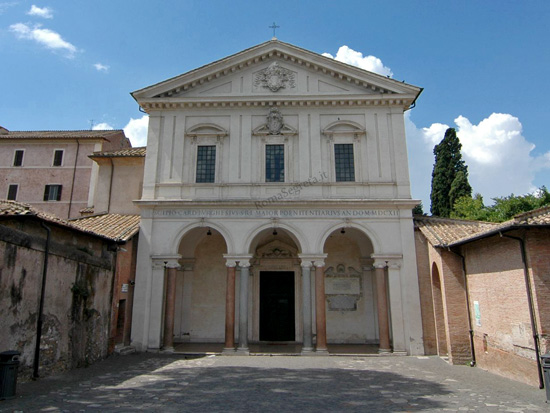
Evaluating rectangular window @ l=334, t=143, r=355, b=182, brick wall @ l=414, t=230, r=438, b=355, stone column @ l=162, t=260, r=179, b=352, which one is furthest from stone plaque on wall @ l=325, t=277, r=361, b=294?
stone column @ l=162, t=260, r=179, b=352

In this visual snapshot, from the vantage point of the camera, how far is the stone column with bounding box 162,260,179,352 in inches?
634

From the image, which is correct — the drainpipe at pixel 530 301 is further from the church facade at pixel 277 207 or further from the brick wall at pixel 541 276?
the church facade at pixel 277 207

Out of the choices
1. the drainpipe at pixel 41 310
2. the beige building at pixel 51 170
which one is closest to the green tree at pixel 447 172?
the beige building at pixel 51 170

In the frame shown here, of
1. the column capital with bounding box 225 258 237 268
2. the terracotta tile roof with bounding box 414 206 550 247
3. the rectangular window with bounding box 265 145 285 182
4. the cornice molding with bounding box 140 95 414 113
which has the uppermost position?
the cornice molding with bounding box 140 95 414 113

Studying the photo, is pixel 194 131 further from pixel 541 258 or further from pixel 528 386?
pixel 528 386

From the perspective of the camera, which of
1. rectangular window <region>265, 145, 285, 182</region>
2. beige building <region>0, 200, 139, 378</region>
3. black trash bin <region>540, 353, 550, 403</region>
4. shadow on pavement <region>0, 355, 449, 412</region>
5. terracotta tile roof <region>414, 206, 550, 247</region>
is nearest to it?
shadow on pavement <region>0, 355, 449, 412</region>

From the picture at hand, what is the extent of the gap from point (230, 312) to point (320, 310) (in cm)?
344

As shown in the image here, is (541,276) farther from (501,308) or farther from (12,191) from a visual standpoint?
(12,191)

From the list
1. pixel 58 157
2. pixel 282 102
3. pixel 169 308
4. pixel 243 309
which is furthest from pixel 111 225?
pixel 58 157

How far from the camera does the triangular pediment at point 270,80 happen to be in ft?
58.8

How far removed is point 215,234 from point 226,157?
12.5 feet

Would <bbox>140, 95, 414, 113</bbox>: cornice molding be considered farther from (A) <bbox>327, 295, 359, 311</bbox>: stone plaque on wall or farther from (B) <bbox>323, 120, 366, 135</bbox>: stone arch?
(A) <bbox>327, 295, 359, 311</bbox>: stone plaque on wall

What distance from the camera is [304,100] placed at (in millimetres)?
17812

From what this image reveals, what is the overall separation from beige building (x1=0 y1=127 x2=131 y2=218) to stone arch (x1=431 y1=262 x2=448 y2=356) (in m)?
26.0
